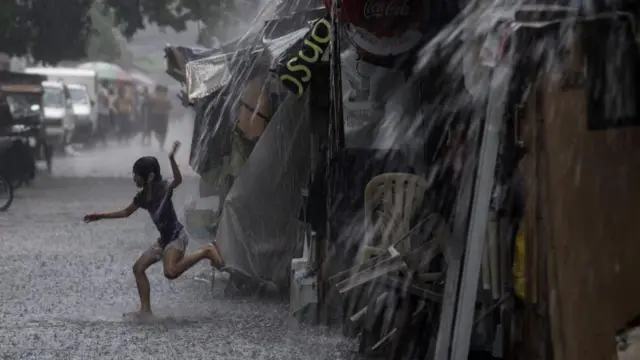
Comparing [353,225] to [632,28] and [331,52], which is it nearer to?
[331,52]

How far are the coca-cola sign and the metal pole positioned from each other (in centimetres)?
178

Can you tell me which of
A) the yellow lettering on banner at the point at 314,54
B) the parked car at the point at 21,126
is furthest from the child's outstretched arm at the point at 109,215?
the parked car at the point at 21,126

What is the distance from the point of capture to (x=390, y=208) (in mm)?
7512

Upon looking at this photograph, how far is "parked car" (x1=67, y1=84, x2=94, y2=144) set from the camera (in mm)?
38594

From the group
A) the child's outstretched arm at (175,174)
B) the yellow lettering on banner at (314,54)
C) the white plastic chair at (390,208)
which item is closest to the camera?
the white plastic chair at (390,208)

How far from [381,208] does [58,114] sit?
27.1 metres

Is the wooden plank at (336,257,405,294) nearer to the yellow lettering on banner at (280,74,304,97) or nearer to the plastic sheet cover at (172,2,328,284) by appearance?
the yellow lettering on banner at (280,74,304,97)

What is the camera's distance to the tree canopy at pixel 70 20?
80.8 feet

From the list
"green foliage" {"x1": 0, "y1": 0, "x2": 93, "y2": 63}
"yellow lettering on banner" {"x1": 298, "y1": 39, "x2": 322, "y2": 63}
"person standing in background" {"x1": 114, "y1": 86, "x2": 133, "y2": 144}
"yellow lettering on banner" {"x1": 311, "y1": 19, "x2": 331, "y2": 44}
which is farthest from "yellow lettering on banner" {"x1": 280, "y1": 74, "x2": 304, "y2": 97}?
"person standing in background" {"x1": 114, "y1": 86, "x2": 133, "y2": 144}

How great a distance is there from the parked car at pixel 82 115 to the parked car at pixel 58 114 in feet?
4.02

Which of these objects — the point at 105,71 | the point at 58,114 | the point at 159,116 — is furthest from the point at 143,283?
the point at 105,71

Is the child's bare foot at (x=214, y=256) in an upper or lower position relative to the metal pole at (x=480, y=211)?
lower

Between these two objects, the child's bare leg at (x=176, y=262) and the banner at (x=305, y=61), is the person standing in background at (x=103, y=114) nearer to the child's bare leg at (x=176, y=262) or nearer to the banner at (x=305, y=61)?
the child's bare leg at (x=176, y=262)

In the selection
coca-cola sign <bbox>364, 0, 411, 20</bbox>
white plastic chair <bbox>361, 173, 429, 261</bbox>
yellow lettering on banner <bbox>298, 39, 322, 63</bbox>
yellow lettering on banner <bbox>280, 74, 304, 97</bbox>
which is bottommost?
white plastic chair <bbox>361, 173, 429, 261</bbox>
